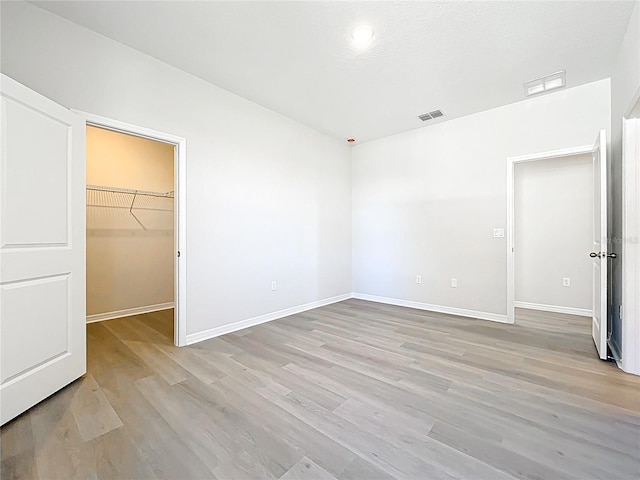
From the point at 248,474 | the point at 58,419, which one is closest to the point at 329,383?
the point at 248,474

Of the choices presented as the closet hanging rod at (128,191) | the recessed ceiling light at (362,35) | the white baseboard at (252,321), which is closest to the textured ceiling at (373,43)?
the recessed ceiling light at (362,35)

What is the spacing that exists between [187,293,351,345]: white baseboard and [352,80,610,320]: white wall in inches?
36.3

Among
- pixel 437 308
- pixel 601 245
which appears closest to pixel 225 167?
pixel 437 308

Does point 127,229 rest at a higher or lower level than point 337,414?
higher

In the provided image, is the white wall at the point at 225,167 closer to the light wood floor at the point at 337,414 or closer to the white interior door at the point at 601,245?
the light wood floor at the point at 337,414

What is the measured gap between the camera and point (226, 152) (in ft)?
10.9

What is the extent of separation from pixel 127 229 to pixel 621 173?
563 centimetres

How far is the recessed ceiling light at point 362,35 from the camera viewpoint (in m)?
2.30

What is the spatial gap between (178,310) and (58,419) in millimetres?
1240

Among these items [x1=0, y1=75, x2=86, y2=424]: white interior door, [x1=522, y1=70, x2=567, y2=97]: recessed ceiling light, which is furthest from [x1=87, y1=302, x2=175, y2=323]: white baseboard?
[x1=522, y1=70, x2=567, y2=97]: recessed ceiling light

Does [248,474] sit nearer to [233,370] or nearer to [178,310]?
[233,370]

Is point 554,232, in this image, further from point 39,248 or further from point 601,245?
point 39,248

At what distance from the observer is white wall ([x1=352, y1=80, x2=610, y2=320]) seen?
340cm

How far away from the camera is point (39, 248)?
1.88m
